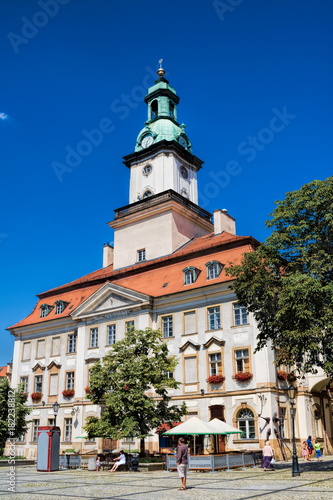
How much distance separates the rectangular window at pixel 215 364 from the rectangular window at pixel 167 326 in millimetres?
4107

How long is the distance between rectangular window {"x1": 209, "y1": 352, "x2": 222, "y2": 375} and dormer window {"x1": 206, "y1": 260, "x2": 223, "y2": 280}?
5.74 m

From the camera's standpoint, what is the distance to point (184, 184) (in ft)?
174

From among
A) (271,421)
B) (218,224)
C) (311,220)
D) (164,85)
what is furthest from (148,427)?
(164,85)

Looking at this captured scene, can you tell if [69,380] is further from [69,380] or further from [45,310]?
[45,310]

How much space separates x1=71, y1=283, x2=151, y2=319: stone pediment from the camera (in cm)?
4038

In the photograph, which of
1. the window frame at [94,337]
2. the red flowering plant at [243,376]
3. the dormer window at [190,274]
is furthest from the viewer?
the window frame at [94,337]

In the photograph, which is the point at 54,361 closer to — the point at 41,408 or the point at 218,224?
the point at 41,408

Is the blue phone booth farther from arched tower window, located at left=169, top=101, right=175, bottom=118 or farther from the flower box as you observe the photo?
arched tower window, located at left=169, top=101, right=175, bottom=118

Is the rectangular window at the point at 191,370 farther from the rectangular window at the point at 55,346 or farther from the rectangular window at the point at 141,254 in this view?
the rectangular window at the point at 55,346

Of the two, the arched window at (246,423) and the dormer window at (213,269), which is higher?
the dormer window at (213,269)

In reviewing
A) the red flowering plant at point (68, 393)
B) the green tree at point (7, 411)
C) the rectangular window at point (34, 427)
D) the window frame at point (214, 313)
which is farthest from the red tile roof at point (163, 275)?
the green tree at point (7, 411)

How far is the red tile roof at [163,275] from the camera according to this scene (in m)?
38.6

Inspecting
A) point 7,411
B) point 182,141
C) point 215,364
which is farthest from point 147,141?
point 7,411

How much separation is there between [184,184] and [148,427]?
94.5ft
